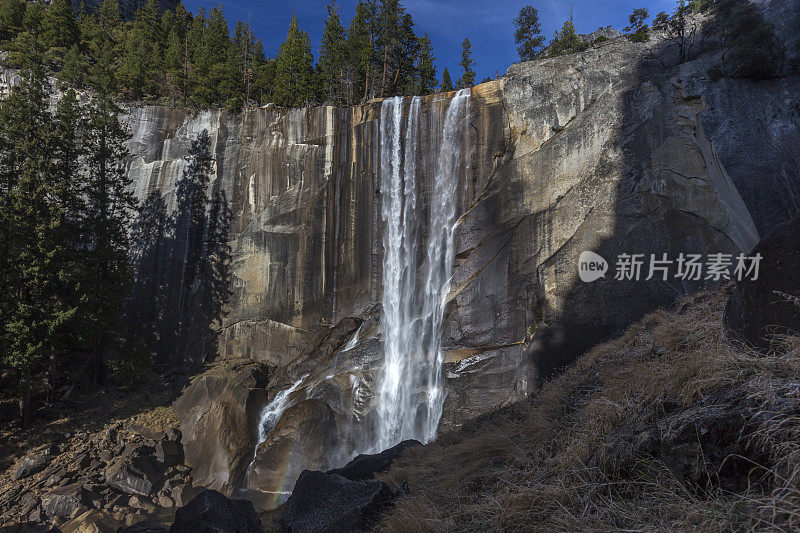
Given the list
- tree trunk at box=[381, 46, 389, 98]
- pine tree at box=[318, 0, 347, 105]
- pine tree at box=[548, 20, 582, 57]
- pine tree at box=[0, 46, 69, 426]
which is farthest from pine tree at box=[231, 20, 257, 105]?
pine tree at box=[548, 20, 582, 57]

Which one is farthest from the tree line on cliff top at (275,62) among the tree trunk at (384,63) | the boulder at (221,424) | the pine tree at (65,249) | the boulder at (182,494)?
the boulder at (182,494)

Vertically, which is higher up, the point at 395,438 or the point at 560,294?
the point at 560,294

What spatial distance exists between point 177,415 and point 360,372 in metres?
8.66

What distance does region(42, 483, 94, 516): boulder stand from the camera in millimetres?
13781

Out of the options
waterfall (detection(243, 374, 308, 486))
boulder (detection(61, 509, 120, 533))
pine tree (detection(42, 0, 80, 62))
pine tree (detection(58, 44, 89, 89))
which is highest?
pine tree (detection(42, 0, 80, 62))

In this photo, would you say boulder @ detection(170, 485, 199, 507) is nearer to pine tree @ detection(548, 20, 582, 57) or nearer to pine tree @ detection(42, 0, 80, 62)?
pine tree @ detection(548, 20, 582, 57)

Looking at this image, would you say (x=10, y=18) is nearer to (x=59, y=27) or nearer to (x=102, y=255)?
(x=59, y=27)

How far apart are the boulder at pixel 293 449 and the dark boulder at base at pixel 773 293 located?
14.2m

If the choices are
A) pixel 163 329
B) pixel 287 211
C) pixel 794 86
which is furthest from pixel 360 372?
pixel 794 86

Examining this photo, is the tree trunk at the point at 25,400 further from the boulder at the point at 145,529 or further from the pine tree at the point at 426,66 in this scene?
the pine tree at the point at 426,66

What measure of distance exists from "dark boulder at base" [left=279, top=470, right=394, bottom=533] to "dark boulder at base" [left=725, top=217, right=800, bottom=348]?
199 inches

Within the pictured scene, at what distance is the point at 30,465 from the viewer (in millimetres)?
15258

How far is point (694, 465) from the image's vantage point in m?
3.65

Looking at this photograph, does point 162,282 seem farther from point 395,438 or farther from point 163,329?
point 395,438
